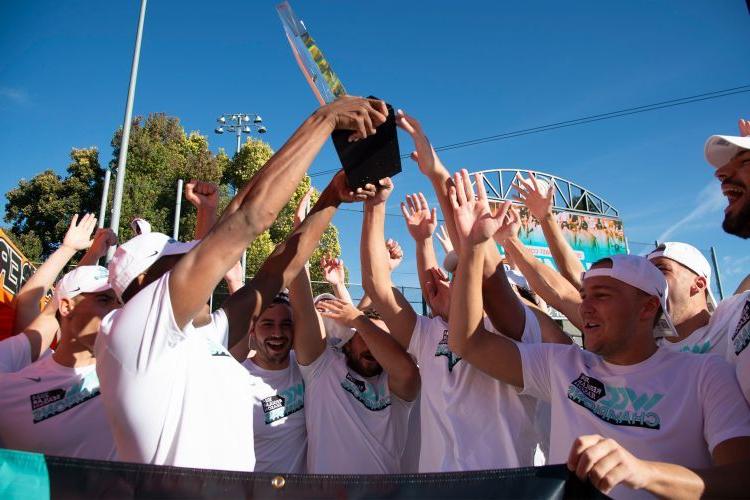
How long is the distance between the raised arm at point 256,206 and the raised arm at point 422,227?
5.49 ft

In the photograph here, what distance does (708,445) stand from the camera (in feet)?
6.75

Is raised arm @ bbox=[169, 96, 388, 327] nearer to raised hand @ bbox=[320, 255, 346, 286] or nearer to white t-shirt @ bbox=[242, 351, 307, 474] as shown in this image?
white t-shirt @ bbox=[242, 351, 307, 474]

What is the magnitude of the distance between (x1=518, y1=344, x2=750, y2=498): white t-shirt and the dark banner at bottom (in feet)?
2.24

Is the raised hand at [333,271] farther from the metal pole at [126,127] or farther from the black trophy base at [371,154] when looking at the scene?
the metal pole at [126,127]

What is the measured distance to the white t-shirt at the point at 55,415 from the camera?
2.47 m

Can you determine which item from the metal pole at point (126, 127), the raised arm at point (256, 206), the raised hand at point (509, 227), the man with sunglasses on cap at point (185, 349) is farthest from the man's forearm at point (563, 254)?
the metal pole at point (126, 127)

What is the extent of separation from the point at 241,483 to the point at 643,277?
6.71ft

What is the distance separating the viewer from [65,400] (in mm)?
2561

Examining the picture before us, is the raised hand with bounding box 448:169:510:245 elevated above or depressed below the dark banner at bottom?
above

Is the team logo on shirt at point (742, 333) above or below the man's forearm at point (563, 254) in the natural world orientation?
below

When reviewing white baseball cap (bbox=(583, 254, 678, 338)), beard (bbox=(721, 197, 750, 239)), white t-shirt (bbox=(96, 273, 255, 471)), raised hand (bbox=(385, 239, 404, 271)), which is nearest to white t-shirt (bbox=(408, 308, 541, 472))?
white baseball cap (bbox=(583, 254, 678, 338))

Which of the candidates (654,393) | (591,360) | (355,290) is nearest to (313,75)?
(591,360)

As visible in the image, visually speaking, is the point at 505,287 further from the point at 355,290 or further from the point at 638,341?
the point at 355,290

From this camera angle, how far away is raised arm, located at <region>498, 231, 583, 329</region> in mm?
3627
